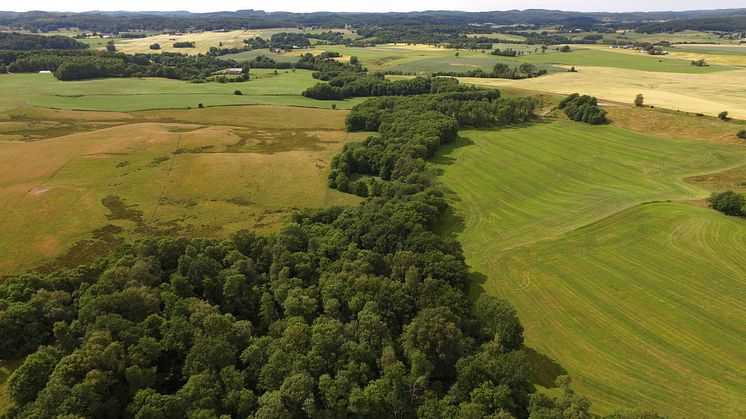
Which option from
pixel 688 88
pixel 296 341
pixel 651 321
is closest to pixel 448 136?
pixel 651 321

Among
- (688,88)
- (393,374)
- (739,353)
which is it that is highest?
(688,88)

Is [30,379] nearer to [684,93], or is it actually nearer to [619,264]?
[619,264]

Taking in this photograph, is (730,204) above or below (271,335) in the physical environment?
above

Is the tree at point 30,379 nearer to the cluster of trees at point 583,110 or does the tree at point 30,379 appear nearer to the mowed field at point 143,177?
the mowed field at point 143,177

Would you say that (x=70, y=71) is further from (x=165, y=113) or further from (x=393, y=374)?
(x=393, y=374)

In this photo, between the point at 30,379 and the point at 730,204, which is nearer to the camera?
the point at 30,379

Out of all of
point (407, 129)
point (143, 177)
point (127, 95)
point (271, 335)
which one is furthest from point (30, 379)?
point (127, 95)

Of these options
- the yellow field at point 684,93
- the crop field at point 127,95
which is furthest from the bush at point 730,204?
the crop field at point 127,95
